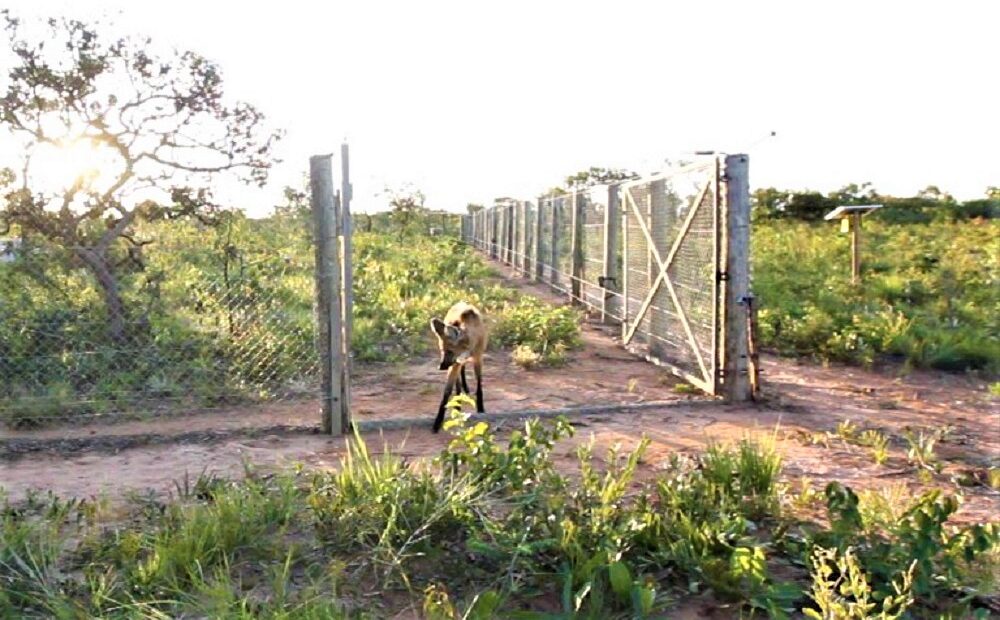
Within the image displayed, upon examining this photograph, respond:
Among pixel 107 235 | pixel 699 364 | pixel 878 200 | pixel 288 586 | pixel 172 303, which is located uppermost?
pixel 878 200

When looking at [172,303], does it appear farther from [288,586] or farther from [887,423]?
[887,423]

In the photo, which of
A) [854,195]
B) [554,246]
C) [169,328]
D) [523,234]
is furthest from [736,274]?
[854,195]

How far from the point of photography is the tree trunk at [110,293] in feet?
23.2

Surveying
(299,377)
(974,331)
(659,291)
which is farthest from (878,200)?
(299,377)

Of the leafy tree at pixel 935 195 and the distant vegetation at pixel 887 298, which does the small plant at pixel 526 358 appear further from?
the leafy tree at pixel 935 195

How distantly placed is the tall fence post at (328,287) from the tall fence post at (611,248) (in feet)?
18.4

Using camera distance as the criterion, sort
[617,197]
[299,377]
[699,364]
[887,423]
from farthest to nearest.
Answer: [617,197] → [699,364] → [299,377] → [887,423]

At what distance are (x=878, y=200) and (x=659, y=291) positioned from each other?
96.2 ft

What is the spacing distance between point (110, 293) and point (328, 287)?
2.40 m

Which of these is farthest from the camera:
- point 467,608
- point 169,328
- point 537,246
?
point 537,246

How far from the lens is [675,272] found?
330 inches

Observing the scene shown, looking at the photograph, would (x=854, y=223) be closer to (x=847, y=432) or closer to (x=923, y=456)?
(x=847, y=432)

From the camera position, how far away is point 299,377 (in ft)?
23.8

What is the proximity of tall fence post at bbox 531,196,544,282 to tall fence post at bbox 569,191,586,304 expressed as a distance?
9.71 ft
